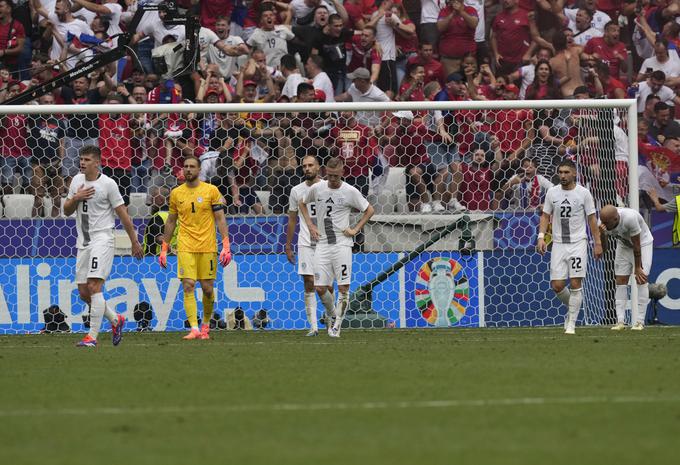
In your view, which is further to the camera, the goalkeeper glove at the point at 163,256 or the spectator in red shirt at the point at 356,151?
the spectator in red shirt at the point at 356,151

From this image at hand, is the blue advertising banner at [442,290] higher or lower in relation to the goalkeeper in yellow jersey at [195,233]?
lower

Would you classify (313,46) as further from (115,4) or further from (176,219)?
(176,219)

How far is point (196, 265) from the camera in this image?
15.7 meters

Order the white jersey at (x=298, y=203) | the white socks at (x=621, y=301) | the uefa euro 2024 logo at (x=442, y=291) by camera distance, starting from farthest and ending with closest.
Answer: the uefa euro 2024 logo at (x=442, y=291) < the white socks at (x=621, y=301) < the white jersey at (x=298, y=203)

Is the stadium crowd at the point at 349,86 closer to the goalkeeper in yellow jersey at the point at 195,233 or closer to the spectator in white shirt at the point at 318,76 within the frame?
the spectator in white shirt at the point at 318,76

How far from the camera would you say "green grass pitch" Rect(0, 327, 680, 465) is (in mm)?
6164

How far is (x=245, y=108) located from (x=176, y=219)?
2572mm

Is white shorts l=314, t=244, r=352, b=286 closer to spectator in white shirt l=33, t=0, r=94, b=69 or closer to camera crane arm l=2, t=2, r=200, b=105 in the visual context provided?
camera crane arm l=2, t=2, r=200, b=105

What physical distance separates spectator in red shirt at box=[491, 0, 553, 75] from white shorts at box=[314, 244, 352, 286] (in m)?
7.96

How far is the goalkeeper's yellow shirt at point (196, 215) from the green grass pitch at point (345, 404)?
2.43 m

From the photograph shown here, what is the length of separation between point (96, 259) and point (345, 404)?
6.46m

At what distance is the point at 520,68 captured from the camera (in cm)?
2252

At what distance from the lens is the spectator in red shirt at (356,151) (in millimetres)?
18812

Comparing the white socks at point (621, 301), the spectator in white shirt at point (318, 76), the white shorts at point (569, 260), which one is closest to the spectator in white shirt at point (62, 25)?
the spectator in white shirt at point (318, 76)
